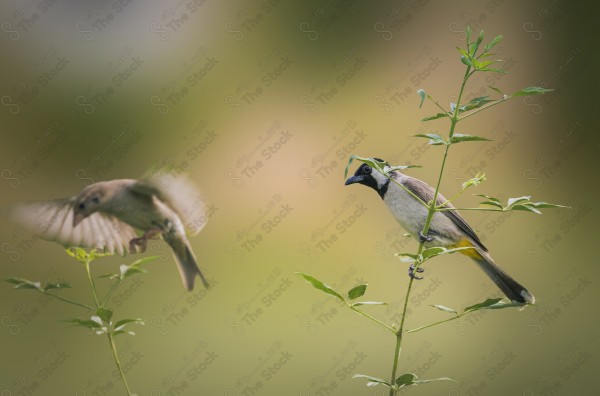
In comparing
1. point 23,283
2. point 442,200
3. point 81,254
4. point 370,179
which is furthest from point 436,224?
point 23,283

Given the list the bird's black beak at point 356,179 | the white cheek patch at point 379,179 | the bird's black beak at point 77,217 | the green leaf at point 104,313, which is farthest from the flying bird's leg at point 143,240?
the white cheek patch at point 379,179

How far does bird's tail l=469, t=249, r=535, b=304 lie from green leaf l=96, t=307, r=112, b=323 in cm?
86

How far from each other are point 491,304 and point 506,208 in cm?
15

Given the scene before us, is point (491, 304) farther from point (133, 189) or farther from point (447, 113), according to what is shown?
point (133, 189)

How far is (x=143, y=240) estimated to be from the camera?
1278 millimetres

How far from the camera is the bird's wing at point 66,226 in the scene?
4.01 ft

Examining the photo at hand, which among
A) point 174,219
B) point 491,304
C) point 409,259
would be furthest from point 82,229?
point 491,304

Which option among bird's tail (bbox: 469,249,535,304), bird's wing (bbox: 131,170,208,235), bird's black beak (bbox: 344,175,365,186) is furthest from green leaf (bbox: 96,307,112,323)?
bird's tail (bbox: 469,249,535,304)

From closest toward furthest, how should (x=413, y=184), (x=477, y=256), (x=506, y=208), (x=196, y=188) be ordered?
(x=506, y=208), (x=196, y=188), (x=477, y=256), (x=413, y=184)

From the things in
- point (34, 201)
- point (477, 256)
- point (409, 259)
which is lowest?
point (34, 201)

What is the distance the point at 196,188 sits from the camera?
117cm

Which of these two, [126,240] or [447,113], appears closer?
[447,113]

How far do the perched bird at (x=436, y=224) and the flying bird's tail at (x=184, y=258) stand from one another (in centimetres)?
43

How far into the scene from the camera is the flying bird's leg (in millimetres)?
1259
